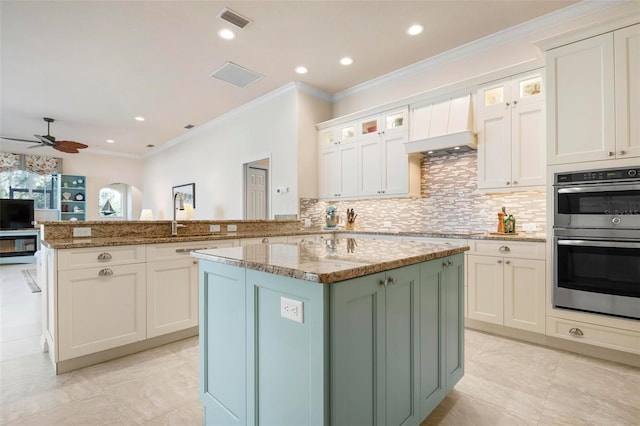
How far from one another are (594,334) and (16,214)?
11189 millimetres

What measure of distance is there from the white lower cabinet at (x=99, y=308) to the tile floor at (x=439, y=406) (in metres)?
0.19

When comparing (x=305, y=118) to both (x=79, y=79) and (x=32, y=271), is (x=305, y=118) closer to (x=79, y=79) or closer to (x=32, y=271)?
(x=79, y=79)

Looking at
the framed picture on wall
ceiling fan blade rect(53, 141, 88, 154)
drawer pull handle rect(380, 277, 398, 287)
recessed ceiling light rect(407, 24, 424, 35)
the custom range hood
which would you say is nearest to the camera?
drawer pull handle rect(380, 277, 398, 287)

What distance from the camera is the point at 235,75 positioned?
14.4 ft

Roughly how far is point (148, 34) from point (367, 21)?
7.65 ft

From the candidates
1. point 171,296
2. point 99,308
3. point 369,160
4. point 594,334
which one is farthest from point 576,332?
point 99,308

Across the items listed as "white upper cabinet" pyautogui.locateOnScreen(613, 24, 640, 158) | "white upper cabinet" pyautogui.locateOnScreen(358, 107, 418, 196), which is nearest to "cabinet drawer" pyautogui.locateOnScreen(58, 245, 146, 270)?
"white upper cabinet" pyautogui.locateOnScreen(358, 107, 418, 196)

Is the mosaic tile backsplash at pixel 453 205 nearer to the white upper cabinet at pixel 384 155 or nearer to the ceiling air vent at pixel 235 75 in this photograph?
the white upper cabinet at pixel 384 155

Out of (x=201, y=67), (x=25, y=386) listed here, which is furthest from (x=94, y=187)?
(x=25, y=386)

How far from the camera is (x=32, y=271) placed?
6559 millimetres

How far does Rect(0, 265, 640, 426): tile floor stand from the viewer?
5.86 feet

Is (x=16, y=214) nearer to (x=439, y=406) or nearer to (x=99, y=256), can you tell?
(x=99, y=256)

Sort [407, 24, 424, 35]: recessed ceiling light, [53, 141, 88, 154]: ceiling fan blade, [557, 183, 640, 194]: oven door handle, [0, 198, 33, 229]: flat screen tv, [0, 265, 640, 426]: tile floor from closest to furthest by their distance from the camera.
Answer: [0, 265, 640, 426]: tile floor < [557, 183, 640, 194]: oven door handle < [407, 24, 424, 35]: recessed ceiling light < [53, 141, 88, 154]: ceiling fan blade < [0, 198, 33, 229]: flat screen tv

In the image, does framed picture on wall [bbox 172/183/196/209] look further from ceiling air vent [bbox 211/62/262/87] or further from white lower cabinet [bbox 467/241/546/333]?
white lower cabinet [bbox 467/241/546/333]
